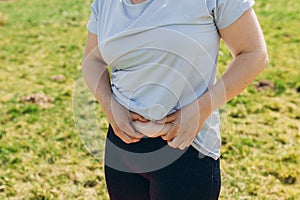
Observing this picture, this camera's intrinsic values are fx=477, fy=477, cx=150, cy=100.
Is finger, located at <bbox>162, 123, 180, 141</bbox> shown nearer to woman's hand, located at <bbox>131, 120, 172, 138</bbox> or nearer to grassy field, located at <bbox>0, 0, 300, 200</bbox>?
woman's hand, located at <bbox>131, 120, 172, 138</bbox>

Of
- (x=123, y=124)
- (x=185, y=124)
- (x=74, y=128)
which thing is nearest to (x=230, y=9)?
(x=185, y=124)

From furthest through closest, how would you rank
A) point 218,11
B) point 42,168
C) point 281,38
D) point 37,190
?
point 281,38
point 42,168
point 37,190
point 218,11

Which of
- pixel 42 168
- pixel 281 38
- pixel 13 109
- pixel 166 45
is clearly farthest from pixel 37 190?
pixel 281 38

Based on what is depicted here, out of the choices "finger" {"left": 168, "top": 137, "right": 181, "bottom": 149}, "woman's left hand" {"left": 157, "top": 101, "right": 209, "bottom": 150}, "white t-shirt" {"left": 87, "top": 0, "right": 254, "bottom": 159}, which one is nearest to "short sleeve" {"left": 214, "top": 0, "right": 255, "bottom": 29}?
"white t-shirt" {"left": 87, "top": 0, "right": 254, "bottom": 159}

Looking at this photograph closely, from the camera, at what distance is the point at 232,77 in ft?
4.30

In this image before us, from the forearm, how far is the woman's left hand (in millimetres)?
21

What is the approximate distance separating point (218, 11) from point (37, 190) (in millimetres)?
2148

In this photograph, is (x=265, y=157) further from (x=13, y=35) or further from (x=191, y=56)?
(x=13, y=35)

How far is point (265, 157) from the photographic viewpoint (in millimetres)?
3307

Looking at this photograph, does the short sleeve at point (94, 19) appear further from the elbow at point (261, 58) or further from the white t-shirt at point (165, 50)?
the elbow at point (261, 58)

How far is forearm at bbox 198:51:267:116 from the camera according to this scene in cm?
129

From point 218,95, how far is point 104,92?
15.3 inches

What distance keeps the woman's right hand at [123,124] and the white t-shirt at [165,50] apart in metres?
0.03

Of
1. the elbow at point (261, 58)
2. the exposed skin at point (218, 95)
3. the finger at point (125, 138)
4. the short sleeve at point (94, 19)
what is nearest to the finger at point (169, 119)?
the exposed skin at point (218, 95)
